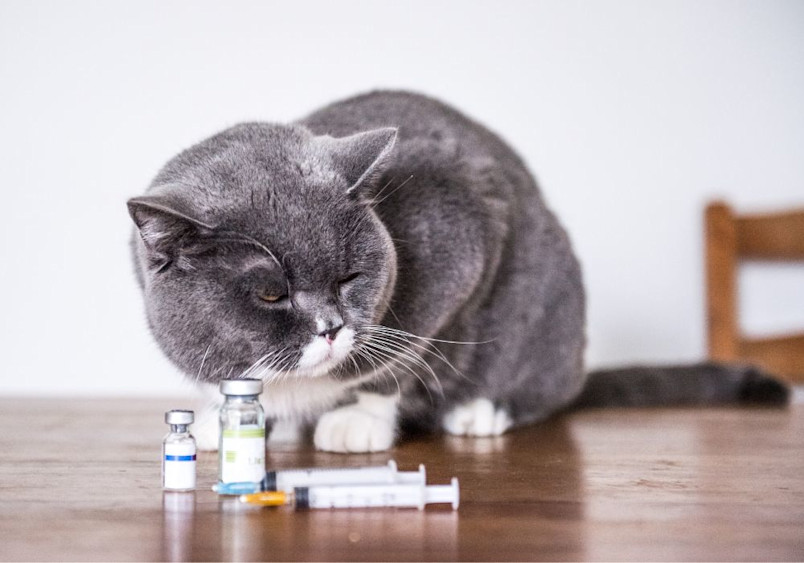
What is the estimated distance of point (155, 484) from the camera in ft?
3.70

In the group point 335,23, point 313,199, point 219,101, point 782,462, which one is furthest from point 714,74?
point 313,199

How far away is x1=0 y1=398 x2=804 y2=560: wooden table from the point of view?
33.4 inches

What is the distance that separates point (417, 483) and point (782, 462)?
647 mm

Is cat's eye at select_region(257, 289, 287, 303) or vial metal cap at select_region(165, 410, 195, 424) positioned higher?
cat's eye at select_region(257, 289, 287, 303)

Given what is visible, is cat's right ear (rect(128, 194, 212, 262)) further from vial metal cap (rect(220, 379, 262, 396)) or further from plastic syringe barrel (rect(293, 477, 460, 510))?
plastic syringe barrel (rect(293, 477, 460, 510))

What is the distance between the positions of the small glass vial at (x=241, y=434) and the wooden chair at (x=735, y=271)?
6.18 feet

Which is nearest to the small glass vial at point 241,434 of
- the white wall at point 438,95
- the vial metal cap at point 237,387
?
the vial metal cap at point 237,387

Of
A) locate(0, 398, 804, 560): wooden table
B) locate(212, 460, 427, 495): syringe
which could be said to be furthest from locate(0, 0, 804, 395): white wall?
locate(212, 460, 427, 495): syringe

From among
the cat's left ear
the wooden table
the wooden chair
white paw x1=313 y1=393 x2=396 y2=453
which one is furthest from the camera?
the wooden chair

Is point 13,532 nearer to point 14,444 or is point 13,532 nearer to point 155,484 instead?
point 155,484

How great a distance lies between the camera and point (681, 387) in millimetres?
2102

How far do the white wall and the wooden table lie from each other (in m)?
0.95

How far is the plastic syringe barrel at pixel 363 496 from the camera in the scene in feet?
3.30

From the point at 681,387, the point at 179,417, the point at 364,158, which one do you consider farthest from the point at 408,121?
the point at 681,387
